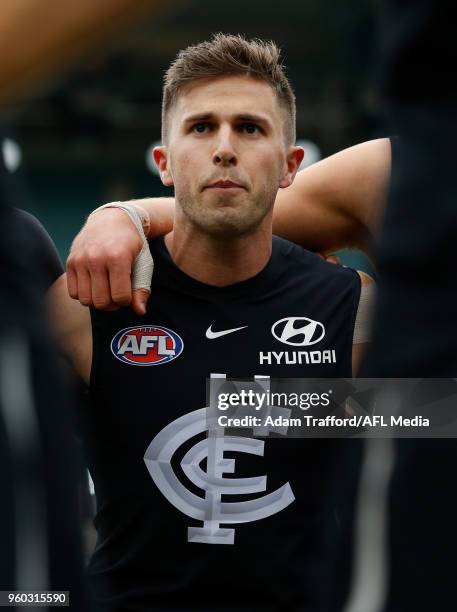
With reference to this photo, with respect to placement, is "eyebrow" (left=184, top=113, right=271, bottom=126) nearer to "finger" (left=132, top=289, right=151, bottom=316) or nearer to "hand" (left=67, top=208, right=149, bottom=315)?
"hand" (left=67, top=208, right=149, bottom=315)

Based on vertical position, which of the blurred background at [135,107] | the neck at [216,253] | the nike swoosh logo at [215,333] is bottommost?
the nike swoosh logo at [215,333]

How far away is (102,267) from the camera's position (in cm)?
255

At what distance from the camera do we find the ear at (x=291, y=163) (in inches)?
114

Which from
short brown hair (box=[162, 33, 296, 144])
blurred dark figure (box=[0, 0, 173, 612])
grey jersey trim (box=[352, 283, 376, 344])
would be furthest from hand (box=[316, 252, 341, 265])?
blurred dark figure (box=[0, 0, 173, 612])

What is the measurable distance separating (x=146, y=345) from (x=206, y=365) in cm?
16

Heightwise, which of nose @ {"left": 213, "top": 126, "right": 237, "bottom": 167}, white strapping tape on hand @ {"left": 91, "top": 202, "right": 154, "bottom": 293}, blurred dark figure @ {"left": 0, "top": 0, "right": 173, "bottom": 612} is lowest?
blurred dark figure @ {"left": 0, "top": 0, "right": 173, "bottom": 612}

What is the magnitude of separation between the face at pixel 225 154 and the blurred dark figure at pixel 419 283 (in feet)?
4.76

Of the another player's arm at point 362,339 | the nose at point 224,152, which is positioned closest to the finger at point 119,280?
the nose at point 224,152

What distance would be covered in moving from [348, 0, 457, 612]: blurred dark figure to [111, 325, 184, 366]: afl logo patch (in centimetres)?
154

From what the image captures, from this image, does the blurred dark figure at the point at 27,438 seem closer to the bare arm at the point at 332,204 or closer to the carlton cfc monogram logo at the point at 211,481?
the carlton cfc monogram logo at the point at 211,481

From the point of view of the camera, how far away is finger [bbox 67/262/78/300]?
2.56m

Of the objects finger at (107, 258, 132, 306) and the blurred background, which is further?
the blurred background

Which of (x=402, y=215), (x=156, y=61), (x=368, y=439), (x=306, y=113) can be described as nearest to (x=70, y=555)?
(x=368, y=439)

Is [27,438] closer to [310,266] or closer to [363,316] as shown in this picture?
[363,316]
